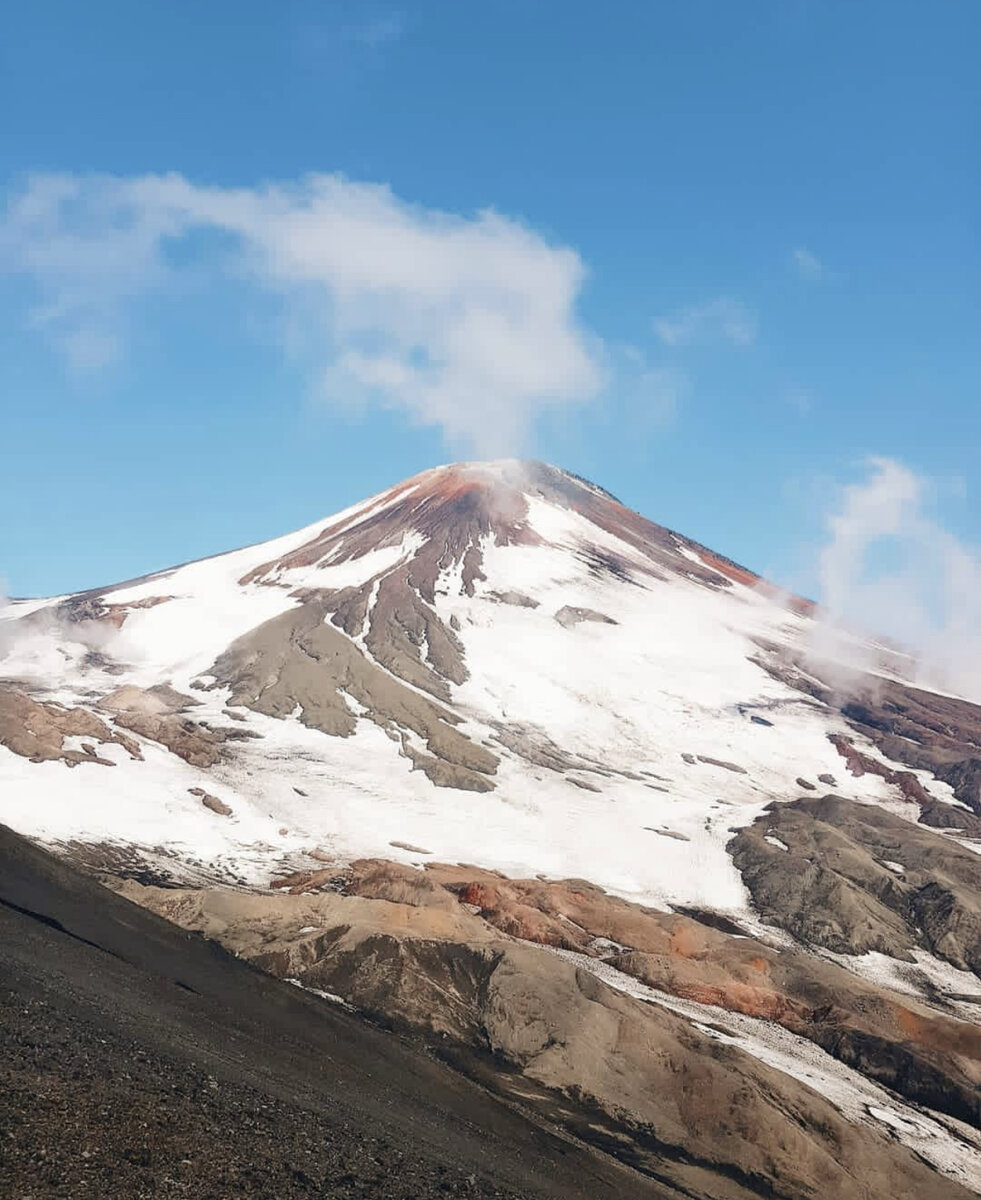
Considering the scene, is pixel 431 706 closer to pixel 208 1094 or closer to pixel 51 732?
pixel 51 732

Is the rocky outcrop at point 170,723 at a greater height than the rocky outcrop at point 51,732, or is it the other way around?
the rocky outcrop at point 170,723

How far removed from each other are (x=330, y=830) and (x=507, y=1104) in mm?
48054

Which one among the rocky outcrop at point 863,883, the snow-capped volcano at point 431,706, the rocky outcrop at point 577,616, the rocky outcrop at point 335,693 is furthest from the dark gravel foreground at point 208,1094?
the rocky outcrop at point 577,616

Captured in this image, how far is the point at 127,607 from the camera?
149 metres

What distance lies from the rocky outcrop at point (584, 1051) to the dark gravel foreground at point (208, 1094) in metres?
4.05

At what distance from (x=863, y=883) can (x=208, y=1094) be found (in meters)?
70.8

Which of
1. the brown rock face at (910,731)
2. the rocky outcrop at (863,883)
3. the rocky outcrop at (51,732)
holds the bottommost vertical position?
the rocky outcrop at (51,732)

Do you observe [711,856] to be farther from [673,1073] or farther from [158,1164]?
[158,1164]

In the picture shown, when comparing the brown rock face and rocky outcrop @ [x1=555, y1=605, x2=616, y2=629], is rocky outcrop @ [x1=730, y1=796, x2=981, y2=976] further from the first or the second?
rocky outcrop @ [x1=555, y1=605, x2=616, y2=629]

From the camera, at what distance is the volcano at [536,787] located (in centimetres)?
4175

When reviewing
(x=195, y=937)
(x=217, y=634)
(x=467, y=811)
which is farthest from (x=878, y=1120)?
(x=217, y=634)

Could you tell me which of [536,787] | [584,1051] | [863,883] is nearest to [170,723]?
[536,787]

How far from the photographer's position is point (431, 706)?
111500 millimetres

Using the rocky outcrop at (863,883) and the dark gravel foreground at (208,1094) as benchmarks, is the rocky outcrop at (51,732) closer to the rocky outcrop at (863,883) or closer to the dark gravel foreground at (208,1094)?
the dark gravel foreground at (208,1094)
